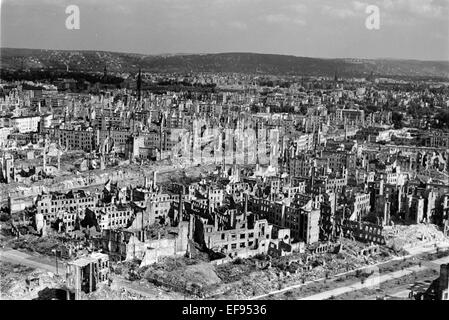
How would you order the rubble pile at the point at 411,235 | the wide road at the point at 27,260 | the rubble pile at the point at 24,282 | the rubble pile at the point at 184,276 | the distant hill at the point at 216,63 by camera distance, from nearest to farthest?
1. the rubble pile at the point at 24,282
2. the rubble pile at the point at 184,276
3. the wide road at the point at 27,260
4. the rubble pile at the point at 411,235
5. the distant hill at the point at 216,63

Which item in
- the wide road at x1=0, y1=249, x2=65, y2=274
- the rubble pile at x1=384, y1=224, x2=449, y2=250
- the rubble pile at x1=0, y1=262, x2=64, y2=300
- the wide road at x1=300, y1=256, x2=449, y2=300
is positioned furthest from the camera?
the rubble pile at x1=384, y1=224, x2=449, y2=250

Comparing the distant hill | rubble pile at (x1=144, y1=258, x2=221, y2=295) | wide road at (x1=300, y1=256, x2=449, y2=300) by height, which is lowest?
wide road at (x1=300, y1=256, x2=449, y2=300)

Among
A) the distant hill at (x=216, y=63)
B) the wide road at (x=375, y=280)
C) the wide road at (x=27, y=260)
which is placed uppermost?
the distant hill at (x=216, y=63)

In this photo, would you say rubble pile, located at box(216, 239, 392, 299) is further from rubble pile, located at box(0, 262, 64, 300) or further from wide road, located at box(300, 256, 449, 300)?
rubble pile, located at box(0, 262, 64, 300)

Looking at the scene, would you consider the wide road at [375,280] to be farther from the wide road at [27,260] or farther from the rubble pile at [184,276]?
the wide road at [27,260]

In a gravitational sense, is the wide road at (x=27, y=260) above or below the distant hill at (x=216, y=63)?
below

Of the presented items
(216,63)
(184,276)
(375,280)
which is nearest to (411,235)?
(375,280)

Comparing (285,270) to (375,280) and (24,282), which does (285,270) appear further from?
(24,282)

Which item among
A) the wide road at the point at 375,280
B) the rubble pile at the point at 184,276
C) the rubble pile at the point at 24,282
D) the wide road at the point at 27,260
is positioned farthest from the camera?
the wide road at the point at 27,260
